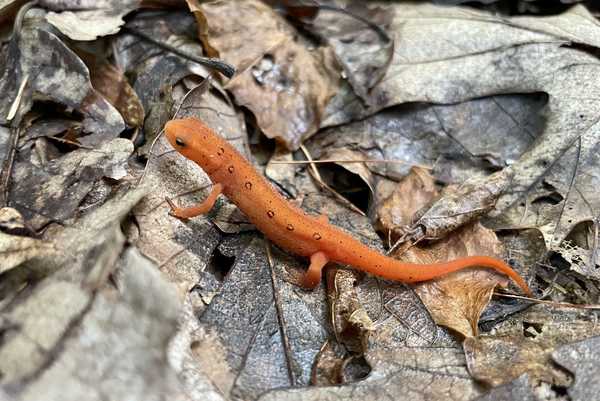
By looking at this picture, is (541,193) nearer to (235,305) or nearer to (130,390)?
(235,305)

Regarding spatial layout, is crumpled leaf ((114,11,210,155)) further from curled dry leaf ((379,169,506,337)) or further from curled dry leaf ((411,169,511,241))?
curled dry leaf ((411,169,511,241))

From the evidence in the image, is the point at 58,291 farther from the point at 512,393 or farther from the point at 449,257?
the point at 449,257

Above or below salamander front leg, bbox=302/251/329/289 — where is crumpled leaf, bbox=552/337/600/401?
below

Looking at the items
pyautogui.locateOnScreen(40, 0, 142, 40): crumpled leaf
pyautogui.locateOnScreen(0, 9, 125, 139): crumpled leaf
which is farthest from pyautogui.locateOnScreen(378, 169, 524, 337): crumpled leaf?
pyautogui.locateOnScreen(40, 0, 142, 40): crumpled leaf

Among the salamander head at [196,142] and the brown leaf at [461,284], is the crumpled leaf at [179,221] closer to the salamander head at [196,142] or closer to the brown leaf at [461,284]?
the salamander head at [196,142]

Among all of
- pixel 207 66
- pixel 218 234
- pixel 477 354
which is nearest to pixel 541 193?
pixel 477 354

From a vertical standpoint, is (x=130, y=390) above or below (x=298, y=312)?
above

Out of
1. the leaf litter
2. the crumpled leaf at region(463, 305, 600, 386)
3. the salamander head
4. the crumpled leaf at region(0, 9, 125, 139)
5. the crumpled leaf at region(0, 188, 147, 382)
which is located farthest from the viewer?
the crumpled leaf at region(0, 9, 125, 139)
